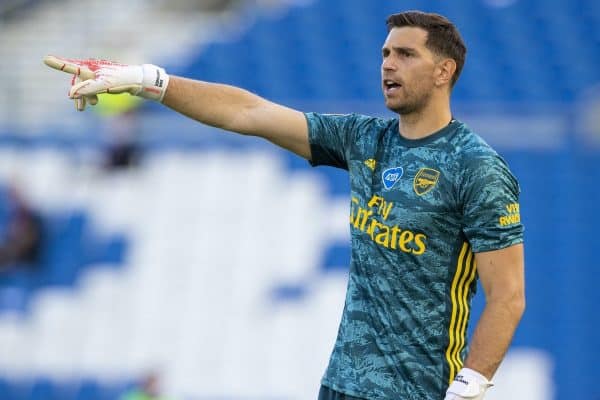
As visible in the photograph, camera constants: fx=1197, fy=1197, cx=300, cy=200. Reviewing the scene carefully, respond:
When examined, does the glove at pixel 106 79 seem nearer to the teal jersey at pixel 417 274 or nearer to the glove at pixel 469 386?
the teal jersey at pixel 417 274

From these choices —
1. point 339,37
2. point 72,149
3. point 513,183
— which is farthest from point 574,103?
point 513,183

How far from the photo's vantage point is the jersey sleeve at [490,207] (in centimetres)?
403

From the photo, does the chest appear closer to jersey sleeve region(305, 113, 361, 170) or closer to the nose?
jersey sleeve region(305, 113, 361, 170)

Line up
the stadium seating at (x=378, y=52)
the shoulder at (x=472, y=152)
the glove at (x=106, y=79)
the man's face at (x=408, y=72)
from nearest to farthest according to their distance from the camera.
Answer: the shoulder at (x=472, y=152) → the glove at (x=106, y=79) → the man's face at (x=408, y=72) → the stadium seating at (x=378, y=52)

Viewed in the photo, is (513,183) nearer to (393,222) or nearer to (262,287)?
(393,222)

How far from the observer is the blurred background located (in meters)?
10.5

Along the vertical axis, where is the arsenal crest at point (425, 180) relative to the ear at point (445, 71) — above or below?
below

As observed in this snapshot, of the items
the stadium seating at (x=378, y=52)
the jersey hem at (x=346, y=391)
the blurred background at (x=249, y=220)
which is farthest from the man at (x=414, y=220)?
the stadium seating at (x=378, y=52)

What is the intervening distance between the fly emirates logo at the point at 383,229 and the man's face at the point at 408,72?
361 millimetres

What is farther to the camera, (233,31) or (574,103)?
(233,31)

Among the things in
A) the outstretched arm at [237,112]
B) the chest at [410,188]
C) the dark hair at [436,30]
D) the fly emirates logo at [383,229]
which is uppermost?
the dark hair at [436,30]

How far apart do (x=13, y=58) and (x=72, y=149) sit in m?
2.85

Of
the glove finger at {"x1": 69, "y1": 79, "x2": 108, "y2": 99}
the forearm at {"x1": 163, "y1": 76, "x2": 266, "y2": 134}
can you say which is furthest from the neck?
the glove finger at {"x1": 69, "y1": 79, "x2": 108, "y2": 99}

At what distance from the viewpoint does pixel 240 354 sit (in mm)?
10703
